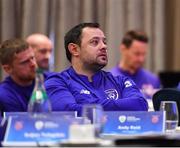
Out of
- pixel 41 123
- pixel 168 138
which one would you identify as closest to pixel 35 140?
pixel 41 123

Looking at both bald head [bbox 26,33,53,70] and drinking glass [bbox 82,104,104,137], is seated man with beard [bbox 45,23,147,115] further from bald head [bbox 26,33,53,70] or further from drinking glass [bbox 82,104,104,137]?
bald head [bbox 26,33,53,70]

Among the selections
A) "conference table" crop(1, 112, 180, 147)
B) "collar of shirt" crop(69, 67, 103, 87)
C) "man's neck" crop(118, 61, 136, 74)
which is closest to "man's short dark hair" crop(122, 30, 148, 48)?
"man's neck" crop(118, 61, 136, 74)

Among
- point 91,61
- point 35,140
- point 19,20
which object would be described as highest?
point 19,20

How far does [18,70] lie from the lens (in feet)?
11.1

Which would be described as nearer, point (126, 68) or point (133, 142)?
point (133, 142)

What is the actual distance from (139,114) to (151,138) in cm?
62

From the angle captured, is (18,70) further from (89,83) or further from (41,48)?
(41,48)

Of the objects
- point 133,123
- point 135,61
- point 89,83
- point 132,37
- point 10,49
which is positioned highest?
point 132,37

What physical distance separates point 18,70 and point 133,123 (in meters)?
1.39

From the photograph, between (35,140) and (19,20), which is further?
(19,20)

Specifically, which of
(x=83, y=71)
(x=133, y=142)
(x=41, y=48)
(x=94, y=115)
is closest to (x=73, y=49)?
(x=83, y=71)

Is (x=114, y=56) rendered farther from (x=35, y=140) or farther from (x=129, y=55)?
(x=35, y=140)

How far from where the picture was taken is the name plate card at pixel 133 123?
2.19 meters

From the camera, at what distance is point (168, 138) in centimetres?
163
